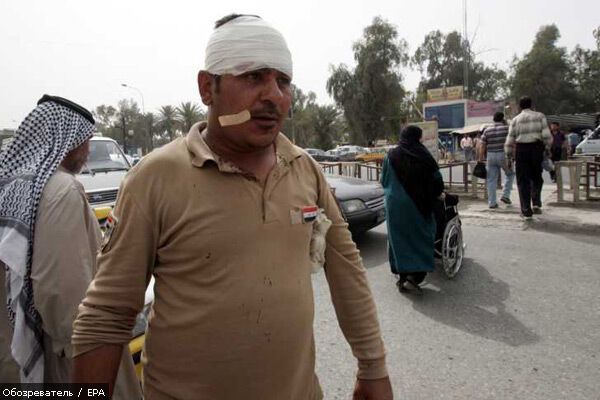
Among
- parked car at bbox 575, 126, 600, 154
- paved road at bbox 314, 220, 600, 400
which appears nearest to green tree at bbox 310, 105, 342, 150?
parked car at bbox 575, 126, 600, 154

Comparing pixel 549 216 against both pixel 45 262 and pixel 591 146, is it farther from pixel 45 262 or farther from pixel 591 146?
pixel 591 146

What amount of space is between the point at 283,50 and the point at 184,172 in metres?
0.54

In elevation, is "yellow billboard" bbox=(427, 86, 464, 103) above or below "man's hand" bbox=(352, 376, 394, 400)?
above

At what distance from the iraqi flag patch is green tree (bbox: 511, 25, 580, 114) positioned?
54632 mm

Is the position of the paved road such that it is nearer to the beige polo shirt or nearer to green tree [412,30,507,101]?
the beige polo shirt

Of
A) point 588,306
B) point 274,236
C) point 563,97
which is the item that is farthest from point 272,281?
point 563,97

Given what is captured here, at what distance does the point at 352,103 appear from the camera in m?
40.4

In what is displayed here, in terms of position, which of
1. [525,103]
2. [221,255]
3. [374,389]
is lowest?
[374,389]

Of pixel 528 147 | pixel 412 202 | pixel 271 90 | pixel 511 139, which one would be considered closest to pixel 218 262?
pixel 271 90

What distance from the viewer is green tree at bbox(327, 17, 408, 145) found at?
38.8 meters

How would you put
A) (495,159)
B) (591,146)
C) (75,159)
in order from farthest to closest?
1. (591,146)
2. (495,159)
3. (75,159)

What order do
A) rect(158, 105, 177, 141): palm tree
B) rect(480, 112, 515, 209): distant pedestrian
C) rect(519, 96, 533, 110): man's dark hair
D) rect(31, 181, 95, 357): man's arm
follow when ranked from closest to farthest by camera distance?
rect(31, 181, 95, 357): man's arm → rect(519, 96, 533, 110): man's dark hair → rect(480, 112, 515, 209): distant pedestrian → rect(158, 105, 177, 141): palm tree

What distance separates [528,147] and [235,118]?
7108 mm

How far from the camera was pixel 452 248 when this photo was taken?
487 cm
